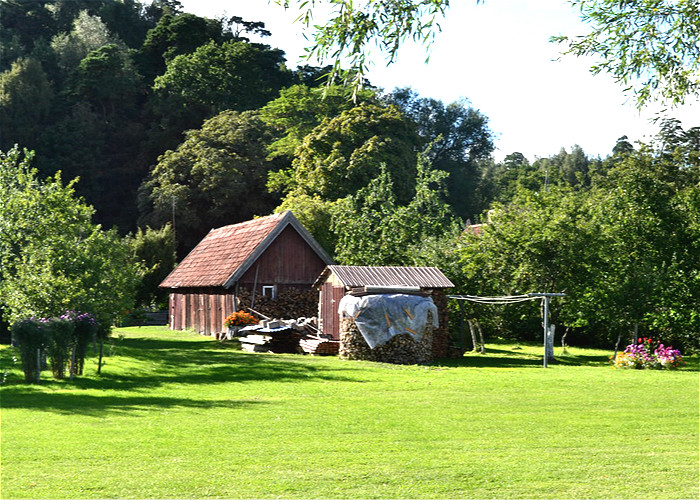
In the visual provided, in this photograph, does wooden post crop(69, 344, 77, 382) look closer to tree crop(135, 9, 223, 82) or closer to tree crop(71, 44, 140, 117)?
tree crop(71, 44, 140, 117)

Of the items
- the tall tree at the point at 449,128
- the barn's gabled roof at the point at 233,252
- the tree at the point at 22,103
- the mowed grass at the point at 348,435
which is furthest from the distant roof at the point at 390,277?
the tall tree at the point at 449,128

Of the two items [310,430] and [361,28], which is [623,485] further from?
[361,28]

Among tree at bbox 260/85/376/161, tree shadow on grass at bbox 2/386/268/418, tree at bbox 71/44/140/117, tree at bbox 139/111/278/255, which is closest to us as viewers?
tree shadow on grass at bbox 2/386/268/418

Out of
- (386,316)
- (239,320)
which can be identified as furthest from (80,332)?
(239,320)

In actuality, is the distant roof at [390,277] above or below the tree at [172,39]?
below

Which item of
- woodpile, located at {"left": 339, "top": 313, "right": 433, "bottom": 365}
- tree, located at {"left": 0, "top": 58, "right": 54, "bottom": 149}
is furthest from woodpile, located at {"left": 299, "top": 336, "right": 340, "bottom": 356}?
tree, located at {"left": 0, "top": 58, "right": 54, "bottom": 149}

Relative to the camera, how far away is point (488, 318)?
29.1 metres

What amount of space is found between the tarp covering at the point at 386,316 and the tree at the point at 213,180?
116 ft

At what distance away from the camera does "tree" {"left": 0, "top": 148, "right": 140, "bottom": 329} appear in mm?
18891

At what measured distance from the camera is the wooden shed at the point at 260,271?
33.0 m

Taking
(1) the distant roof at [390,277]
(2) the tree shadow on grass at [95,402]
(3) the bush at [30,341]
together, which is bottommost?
(2) the tree shadow on grass at [95,402]

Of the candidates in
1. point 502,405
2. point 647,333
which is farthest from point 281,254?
point 502,405

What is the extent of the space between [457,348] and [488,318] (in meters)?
3.01

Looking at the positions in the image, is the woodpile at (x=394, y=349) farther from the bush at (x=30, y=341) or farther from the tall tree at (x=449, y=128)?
the tall tree at (x=449, y=128)
